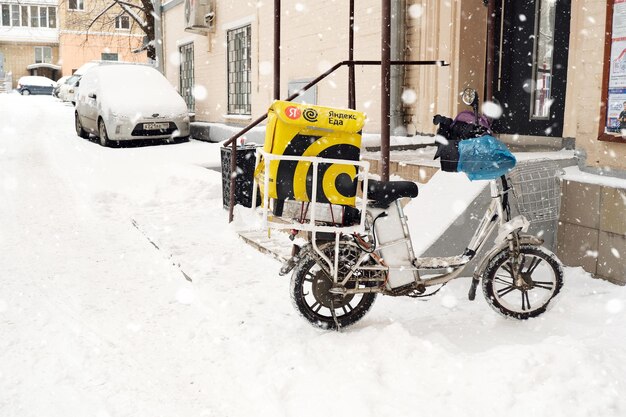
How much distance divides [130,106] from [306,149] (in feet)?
34.4

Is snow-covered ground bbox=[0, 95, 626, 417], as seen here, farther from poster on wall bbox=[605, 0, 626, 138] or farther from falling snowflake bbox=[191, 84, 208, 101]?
falling snowflake bbox=[191, 84, 208, 101]

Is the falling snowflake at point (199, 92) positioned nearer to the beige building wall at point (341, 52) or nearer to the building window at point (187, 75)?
the beige building wall at point (341, 52)

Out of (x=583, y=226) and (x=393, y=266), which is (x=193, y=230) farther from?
(x=583, y=226)

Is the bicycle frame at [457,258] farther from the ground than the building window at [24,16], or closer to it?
closer to it

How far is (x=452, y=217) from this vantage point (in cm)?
480

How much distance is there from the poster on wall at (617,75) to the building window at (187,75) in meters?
13.3

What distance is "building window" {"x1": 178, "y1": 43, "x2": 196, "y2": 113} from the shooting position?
17062 mm

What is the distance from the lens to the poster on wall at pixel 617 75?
188 inches

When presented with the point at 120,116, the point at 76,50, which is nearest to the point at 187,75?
the point at 120,116

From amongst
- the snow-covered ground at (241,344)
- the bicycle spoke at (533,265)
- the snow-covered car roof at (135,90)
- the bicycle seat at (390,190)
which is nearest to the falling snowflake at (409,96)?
the snow-covered ground at (241,344)

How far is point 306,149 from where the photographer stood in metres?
3.81

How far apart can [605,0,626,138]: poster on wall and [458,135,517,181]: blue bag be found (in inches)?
59.9

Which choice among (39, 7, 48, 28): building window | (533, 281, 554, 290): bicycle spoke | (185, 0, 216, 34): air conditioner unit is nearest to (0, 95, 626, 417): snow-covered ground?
(533, 281, 554, 290): bicycle spoke

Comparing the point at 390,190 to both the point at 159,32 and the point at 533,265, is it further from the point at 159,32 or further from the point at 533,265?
the point at 159,32
